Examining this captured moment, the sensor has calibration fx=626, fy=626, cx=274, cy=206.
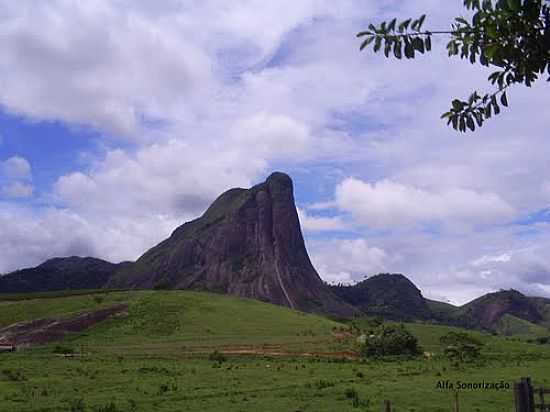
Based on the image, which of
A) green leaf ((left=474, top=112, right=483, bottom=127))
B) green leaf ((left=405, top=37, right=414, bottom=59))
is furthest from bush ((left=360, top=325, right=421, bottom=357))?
green leaf ((left=405, top=37, right=414, bottom=59))

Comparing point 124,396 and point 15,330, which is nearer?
point 124,396

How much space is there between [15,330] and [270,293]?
371ft

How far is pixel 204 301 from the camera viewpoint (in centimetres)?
10731

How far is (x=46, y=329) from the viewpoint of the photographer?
278ft

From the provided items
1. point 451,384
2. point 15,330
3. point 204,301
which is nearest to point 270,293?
point 204,301

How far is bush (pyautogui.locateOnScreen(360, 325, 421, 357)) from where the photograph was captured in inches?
2795

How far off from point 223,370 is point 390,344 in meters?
29.2

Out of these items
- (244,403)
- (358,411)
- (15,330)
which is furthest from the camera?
(15,330)

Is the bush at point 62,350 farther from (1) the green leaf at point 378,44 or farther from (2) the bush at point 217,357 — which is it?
(1) the green leaf at point 378,44

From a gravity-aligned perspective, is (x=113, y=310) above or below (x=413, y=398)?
above

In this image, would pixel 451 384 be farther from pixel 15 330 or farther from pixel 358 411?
pixel 15 330

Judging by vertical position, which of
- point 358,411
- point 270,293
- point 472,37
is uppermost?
A: point 270,293

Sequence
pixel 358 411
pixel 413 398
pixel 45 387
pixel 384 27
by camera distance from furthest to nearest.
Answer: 1. pixel 45 387
2. pixel 413 398
3. pixel 358 411
4. pixel 384 27

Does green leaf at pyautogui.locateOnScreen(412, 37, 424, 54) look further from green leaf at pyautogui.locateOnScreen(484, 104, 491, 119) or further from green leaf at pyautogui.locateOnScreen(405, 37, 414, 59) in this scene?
green leaf at pyautogui.locateOnScreen(484, 104, 491, 119)
